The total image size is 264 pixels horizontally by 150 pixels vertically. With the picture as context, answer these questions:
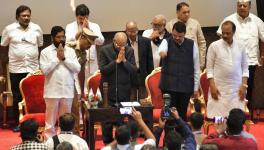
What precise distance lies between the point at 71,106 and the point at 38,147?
7.39 ft

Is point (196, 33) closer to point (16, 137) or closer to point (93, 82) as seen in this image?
point (93, 82)

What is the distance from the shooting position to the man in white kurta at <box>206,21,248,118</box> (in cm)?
631

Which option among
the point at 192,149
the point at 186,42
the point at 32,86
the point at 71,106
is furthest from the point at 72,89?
the point at 192,149

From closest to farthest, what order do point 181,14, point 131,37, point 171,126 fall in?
point 171,126
point 131,37
point 181,14

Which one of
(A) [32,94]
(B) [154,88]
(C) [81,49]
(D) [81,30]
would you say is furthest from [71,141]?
(D) [81,30]

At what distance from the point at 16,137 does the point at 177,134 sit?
146 inches

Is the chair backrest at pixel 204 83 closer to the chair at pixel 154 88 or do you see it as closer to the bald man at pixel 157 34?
the chair at pixel 154 88

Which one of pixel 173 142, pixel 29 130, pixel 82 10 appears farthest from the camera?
pixel 82 10

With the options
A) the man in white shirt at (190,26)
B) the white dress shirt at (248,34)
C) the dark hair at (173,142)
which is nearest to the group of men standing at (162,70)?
the man in white shirt at (190,26)

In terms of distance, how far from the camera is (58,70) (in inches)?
254

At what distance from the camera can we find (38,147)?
14.6 ft

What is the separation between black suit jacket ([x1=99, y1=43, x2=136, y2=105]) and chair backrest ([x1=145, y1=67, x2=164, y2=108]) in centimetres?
58

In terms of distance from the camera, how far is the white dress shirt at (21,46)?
25.9 feet

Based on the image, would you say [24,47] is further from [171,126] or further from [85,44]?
[171,126]
